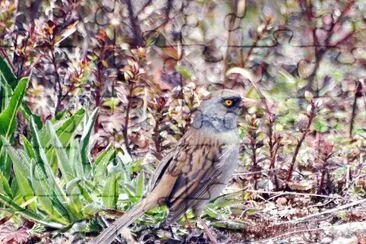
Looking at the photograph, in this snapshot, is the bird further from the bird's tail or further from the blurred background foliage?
the blurred background foliage

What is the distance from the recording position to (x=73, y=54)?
462 centimetres

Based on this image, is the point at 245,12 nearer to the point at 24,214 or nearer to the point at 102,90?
the point at 102,90

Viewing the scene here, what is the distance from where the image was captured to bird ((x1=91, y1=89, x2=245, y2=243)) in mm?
3668

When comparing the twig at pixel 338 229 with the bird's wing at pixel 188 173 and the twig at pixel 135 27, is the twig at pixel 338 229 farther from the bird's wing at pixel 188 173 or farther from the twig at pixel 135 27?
the twig at pixel 135 27

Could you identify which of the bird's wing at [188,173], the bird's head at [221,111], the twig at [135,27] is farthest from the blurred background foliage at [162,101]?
the bird's head at [221,111]

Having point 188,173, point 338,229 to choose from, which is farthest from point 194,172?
point 338,229

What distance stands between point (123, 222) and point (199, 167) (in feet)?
0.88

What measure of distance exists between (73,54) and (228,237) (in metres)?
1.07

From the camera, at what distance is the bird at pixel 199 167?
367 cm

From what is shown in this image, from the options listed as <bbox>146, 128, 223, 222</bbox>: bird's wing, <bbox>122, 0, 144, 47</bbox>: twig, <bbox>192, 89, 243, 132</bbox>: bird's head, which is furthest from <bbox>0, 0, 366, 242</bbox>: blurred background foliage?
<bbox>192, 89, 243, 132</bbox>: bird's head

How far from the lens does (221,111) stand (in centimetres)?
373

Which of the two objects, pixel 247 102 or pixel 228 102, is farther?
pixel 247 102

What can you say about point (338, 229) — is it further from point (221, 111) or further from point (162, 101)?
point (162, 101)

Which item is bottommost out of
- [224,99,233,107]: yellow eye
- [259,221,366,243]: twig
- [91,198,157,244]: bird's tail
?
[259,221,366,243]: twig
